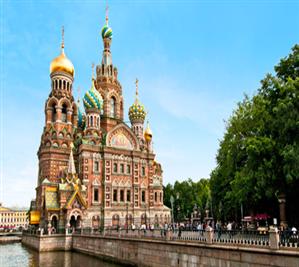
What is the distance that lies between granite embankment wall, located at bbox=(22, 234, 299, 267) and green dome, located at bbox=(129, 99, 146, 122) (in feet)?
70.0

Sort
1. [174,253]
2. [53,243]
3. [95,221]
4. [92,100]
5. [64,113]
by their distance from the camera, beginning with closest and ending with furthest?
[174,253] < [53,243] < [95,221] < [92,100] < [64,113]

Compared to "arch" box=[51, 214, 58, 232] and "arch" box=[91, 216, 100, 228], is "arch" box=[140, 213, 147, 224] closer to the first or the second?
"arch" box=[91, 216, 100, 228]

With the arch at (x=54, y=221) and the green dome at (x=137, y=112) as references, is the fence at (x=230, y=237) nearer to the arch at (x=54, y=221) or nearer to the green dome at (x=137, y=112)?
the arch at (x=54, y=221)

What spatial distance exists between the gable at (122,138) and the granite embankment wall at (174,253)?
590 inches

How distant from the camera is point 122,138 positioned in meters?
46.9

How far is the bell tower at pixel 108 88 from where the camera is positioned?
50.4 metres

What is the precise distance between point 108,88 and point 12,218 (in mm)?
67290

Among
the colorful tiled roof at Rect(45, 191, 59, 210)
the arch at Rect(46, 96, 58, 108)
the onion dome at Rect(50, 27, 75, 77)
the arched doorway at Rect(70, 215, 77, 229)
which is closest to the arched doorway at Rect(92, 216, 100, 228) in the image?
the arched doorway at Rect(70, 215, 77, 229)

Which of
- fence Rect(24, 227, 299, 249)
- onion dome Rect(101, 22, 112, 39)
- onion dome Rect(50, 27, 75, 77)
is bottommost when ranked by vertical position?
fence Rect(24, 227, 299, 249)

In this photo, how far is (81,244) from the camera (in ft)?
107

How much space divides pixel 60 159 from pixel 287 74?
3112 centimetres

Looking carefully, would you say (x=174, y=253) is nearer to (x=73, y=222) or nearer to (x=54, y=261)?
(x=54, y=261)

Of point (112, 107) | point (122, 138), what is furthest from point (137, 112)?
point (122, 138)

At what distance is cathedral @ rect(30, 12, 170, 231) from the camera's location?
39.3m
